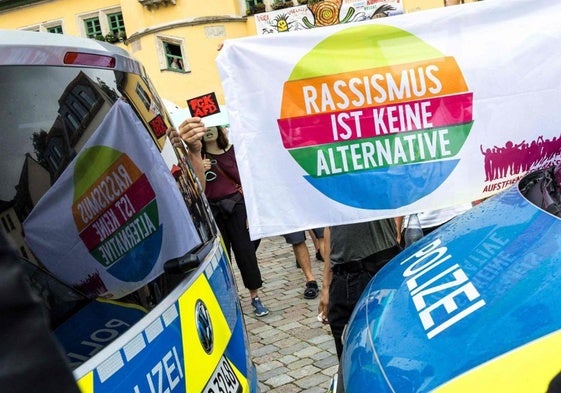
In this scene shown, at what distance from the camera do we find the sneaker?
6012mm

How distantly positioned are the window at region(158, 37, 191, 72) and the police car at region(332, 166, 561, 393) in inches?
947

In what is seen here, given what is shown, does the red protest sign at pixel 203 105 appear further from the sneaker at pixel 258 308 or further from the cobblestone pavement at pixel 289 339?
the sneaker at pixel 258 308

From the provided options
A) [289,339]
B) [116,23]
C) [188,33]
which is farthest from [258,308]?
[116,23]

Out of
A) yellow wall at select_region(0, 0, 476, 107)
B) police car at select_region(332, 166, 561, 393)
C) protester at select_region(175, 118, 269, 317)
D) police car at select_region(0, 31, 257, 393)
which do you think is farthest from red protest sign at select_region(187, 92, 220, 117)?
yellow wall at select_region(0, 0, 476, 107)

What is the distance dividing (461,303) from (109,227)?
113 cm

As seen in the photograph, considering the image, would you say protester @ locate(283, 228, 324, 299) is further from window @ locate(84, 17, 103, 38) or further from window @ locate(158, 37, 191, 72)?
window @ locate(84, 17, 103, 38)

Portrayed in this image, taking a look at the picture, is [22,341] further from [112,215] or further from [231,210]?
[231,210]

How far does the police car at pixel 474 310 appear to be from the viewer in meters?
1.71

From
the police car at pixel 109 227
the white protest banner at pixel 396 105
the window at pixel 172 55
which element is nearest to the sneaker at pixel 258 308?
the white protest banner at pixel 396 105

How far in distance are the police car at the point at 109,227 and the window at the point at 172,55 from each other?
24.0 meters

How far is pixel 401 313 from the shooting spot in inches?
88.9

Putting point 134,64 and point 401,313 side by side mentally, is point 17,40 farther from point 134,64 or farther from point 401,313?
point 401,313

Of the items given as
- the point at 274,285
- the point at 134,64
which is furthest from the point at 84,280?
the point at 274,285

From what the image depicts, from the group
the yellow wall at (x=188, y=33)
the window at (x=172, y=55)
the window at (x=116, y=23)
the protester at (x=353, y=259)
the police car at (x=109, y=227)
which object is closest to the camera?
the police car at (x=109, y=227)
